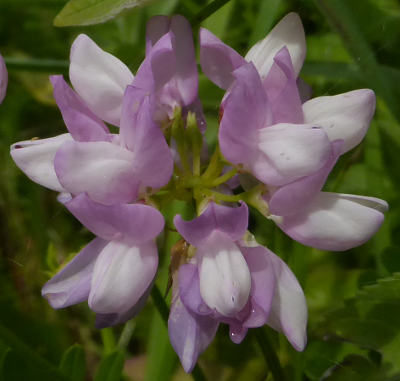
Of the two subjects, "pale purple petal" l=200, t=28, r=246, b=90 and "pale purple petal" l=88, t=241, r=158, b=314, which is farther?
"pale purple petal" l=200, t=28, r=246, b=90

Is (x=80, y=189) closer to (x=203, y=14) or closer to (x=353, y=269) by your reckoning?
(x=203, y=14)

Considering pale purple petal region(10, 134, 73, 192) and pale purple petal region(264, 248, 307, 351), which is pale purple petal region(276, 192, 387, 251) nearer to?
pale purple petal region(264, 248, 307, 351)

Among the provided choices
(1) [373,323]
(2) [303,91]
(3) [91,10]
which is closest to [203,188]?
(2) [303,91]

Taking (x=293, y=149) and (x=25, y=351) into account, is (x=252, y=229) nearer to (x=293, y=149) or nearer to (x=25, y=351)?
(x=25, y=351)

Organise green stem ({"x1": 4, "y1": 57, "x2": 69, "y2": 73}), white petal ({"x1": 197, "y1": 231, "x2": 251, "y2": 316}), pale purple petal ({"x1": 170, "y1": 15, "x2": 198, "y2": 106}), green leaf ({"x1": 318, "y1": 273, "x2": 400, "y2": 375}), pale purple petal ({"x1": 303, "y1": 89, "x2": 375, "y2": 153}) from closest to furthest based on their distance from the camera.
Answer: white petal ({"x1": 197, "y1": 231, "x2": 251, "y2": 316}), pale purple petal ({"x1": 303, "y1": 89, "x2": 375, "y2": 153}), pale purple petal ({"x1": 170, "y1": 15, "x2": 198, "y2": 106}), green leaf ({"x1": 318, "y1": 273, "x2": 400, "y2": 375}), green stem ({"x1": 4, "y1": 57, "x2": 69, "y2": 73})

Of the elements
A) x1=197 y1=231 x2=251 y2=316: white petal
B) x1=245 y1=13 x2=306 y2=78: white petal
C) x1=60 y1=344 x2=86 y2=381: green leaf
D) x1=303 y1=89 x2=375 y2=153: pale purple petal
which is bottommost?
x1=60 y1=344 x2=86 y2=381: green leaf

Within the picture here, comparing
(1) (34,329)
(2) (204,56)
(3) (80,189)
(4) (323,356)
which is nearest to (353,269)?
(4) (323,356)

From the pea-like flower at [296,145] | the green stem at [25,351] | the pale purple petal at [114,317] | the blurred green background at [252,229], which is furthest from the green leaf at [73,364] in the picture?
the pea-like flower at [296,145]

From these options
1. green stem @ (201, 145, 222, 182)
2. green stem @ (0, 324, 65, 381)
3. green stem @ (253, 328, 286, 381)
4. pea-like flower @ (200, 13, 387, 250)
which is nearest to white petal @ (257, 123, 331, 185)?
pea-like flower @ (200, 13, 387, 250)
